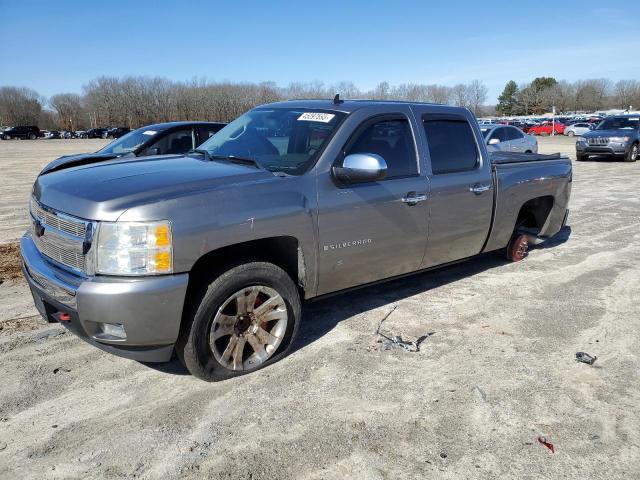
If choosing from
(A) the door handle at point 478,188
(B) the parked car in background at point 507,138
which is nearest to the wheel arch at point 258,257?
(A) the door handle at point 478,188

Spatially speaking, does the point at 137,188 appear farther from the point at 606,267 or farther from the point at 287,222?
the point at 606,267

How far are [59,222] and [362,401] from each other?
2.24 m

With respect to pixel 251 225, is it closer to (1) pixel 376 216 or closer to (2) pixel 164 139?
(1) pixel 376 216

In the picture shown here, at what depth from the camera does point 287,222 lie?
3.57 meters

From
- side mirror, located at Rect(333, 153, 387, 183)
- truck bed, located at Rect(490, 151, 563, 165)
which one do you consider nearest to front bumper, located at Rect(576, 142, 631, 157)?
truck bed, located at Rect(490, 151, 563, 165)

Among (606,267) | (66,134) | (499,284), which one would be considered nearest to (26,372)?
(499,284)

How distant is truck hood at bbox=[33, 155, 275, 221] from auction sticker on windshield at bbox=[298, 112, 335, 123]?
0.77 m

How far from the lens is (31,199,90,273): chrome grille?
10.3ft

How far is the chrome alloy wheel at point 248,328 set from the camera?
3.44m

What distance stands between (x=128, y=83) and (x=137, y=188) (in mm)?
124992

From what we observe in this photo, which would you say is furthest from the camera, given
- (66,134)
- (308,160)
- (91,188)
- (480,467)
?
(66,134)

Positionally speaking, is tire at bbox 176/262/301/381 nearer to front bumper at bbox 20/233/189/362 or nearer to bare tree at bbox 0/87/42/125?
front bumper at bbox 20/233/189/362

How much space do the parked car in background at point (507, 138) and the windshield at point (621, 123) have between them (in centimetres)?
807

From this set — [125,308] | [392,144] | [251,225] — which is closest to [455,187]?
[392,144]
